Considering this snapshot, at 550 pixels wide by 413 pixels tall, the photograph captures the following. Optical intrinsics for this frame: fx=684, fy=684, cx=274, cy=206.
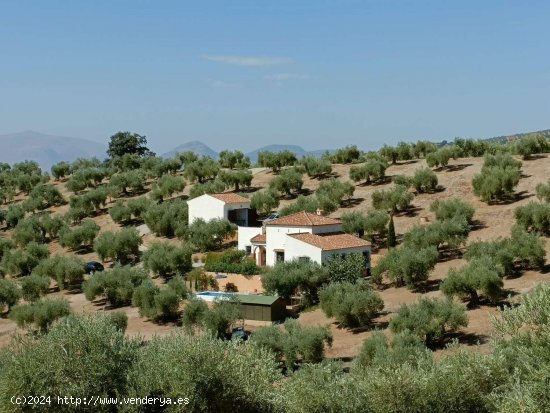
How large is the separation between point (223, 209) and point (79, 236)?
15.8 meters

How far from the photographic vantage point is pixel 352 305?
39.8m

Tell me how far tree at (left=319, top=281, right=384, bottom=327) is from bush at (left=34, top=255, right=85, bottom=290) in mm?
25215

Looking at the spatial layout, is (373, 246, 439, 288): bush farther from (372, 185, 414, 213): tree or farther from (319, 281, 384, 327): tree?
(372, 185, 414, 213): tree

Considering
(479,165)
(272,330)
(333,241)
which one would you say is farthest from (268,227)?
(479,165)

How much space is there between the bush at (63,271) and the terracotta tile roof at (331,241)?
18.7 meters

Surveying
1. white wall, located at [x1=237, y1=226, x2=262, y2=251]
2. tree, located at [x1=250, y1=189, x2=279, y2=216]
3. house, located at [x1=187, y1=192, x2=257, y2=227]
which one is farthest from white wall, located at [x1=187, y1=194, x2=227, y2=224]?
white wall, located at [x1=237, y1=226, x2=262, y2=251]

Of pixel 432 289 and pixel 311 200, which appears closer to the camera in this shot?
pixel 432 289

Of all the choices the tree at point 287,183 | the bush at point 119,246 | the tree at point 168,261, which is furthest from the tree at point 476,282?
the tree at point 287,183

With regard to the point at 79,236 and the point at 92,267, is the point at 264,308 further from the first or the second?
the point at 79,236

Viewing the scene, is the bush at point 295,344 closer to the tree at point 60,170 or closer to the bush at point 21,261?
the bush at point 21,261

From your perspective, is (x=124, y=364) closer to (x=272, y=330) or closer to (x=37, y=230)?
(x=272, y=330)

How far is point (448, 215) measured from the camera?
60.1 metres

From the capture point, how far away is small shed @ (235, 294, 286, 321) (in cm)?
4369

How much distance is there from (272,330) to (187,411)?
16.4m
